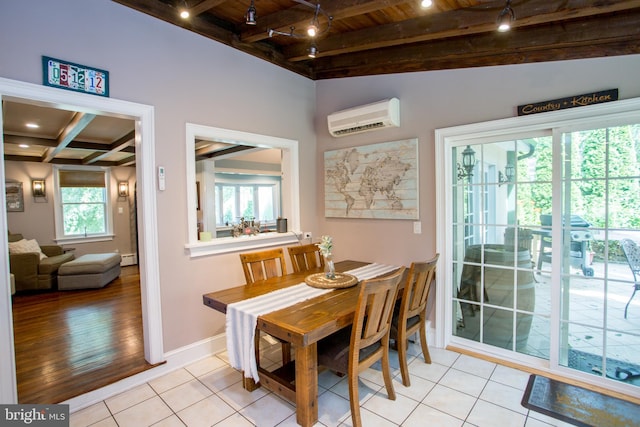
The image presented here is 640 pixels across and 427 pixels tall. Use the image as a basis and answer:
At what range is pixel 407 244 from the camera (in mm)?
3289

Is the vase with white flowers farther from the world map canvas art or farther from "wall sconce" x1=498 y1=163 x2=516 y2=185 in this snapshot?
"wall sconce" x1=498 y1=163 x2=516 y2=185

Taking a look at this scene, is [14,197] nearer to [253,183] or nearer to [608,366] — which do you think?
[253,183]

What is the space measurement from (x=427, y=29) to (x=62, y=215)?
25.0 ft

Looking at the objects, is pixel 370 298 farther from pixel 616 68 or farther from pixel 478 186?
pixel 616 68

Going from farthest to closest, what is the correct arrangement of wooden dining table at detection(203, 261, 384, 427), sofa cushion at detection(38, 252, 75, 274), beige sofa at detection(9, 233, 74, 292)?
sofa cushion at detection(38, 252, 75, 274), beige sofa at detection(9, 233, 74, 292), wooden dining table at detection(203, 261, 384, 427)

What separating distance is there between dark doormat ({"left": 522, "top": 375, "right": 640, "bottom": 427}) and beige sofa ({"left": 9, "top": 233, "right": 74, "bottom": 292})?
666 cm

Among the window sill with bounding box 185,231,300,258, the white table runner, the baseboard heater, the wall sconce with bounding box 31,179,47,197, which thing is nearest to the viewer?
the white table runner

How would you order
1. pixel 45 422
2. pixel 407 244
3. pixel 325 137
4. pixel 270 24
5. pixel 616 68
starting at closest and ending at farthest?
pixel 45 422
pixel 616 68
pixel 270 24
pixel 407 244
pixel 325 137

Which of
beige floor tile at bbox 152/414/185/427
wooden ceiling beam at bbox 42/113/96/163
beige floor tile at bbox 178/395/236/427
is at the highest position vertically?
wooden ceiling beam at bbox 42/113/96/163

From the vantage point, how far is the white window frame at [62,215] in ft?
21.1

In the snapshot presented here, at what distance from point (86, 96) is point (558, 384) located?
4149mm

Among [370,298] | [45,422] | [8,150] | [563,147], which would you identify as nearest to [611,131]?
[563,147]

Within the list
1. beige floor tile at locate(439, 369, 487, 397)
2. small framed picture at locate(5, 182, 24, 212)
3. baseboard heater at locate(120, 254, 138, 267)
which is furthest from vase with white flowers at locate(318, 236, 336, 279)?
small framed picture at locate(5, 182, 24, 212)

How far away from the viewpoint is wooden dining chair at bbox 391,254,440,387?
2.36 meters
